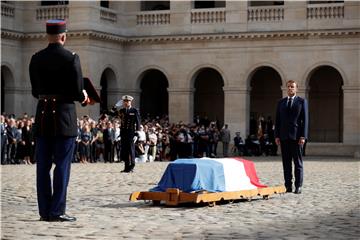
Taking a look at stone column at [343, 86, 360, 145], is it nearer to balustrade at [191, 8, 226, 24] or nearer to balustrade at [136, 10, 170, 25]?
balustrade at [191, 8, 226, 24]

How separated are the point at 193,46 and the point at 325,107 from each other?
28.4 feet

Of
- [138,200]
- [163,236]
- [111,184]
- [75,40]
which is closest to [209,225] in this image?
[163,236]

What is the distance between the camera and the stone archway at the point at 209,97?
52.0 m

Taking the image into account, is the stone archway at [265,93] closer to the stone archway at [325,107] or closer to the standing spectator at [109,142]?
the stone archway at [325,107]

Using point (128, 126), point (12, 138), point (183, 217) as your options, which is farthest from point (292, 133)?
point (12, 138)

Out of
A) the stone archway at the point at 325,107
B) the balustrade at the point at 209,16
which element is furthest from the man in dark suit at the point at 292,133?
the stone archway at the point at 325,107

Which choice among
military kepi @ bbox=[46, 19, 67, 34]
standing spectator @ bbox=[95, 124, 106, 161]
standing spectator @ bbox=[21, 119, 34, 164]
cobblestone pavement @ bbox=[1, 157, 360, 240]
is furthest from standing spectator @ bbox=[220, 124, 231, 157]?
military kepi @ bbox=[46, 19, 67, 34]

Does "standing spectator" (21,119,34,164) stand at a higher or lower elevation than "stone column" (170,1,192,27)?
lower

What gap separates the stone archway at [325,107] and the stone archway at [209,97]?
5308 millimetres

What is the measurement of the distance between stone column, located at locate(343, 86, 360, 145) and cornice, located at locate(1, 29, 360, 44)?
2660 millimetres

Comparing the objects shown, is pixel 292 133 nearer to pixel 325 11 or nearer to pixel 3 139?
pixel 3 139

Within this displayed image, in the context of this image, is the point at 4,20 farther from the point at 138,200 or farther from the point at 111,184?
the point at 138,200

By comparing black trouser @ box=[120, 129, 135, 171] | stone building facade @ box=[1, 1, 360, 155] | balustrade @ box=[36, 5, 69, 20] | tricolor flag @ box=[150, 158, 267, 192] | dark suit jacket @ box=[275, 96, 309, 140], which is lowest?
tricolor flag @ box=[150, 158, 267, 192]

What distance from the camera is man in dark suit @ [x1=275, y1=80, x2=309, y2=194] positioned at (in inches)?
667
